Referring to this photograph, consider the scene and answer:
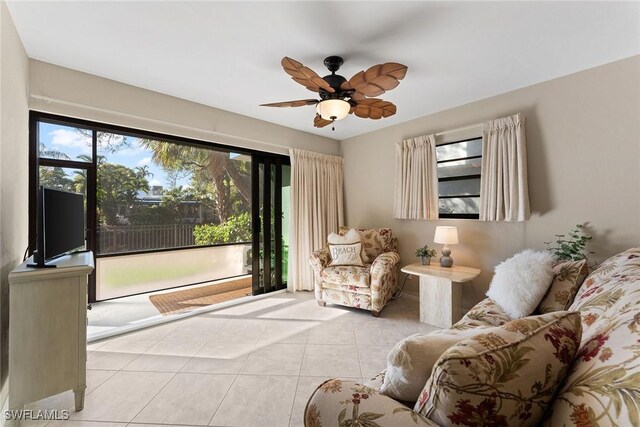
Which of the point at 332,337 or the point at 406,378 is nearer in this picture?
the point at 406,378

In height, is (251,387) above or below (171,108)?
below

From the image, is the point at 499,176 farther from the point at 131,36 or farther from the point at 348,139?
the point at 131,36

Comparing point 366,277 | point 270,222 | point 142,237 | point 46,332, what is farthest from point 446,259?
point 142,237

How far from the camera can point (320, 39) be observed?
1982 millimetres

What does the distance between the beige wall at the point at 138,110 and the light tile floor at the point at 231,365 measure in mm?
2146

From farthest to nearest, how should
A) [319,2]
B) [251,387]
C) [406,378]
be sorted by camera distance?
[251,387] → [319,2] → [406,378]

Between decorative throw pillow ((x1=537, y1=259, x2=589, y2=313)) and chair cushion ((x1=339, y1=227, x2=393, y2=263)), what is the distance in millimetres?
2001

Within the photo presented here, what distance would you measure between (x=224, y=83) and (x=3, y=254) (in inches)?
83.1

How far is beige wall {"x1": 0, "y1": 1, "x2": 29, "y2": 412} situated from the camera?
1.67 m

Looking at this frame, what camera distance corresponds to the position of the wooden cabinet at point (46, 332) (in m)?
1.52

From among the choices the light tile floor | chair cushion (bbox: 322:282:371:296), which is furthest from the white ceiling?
the light tile floor

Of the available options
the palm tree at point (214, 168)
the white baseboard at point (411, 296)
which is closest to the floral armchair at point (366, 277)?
the white baseboard at point (411, 296)

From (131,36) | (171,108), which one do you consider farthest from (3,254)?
(171,108)

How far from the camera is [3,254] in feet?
5.57
